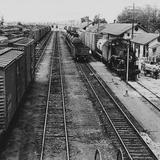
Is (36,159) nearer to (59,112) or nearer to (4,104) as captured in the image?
(4,104)

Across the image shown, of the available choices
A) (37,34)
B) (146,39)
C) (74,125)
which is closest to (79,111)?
(74,125)

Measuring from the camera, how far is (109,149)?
12.8 m

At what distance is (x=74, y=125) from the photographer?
15.8 meters

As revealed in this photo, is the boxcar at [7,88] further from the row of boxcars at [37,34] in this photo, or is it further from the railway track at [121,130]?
the row of boxcars at [37,34]

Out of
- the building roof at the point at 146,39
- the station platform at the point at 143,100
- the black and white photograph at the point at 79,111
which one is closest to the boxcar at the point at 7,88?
the black and white photograph at the point at 79,111

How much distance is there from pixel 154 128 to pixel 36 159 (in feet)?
22.1

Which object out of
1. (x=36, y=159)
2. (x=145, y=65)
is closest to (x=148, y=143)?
(x=36, y=159)

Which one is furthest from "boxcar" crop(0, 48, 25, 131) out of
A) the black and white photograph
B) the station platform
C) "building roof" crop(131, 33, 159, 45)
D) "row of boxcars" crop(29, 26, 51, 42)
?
"building roof" crop(131, 33, 159, 45)

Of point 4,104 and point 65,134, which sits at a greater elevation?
point 4,104

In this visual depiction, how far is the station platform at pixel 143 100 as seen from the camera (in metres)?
14.7

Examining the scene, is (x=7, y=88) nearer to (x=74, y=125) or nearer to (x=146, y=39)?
(x=74, y=125)

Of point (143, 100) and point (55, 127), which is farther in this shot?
point (143, 100)

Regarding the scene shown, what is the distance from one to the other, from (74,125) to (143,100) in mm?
7165

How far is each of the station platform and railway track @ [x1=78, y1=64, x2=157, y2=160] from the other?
18.0 inches
